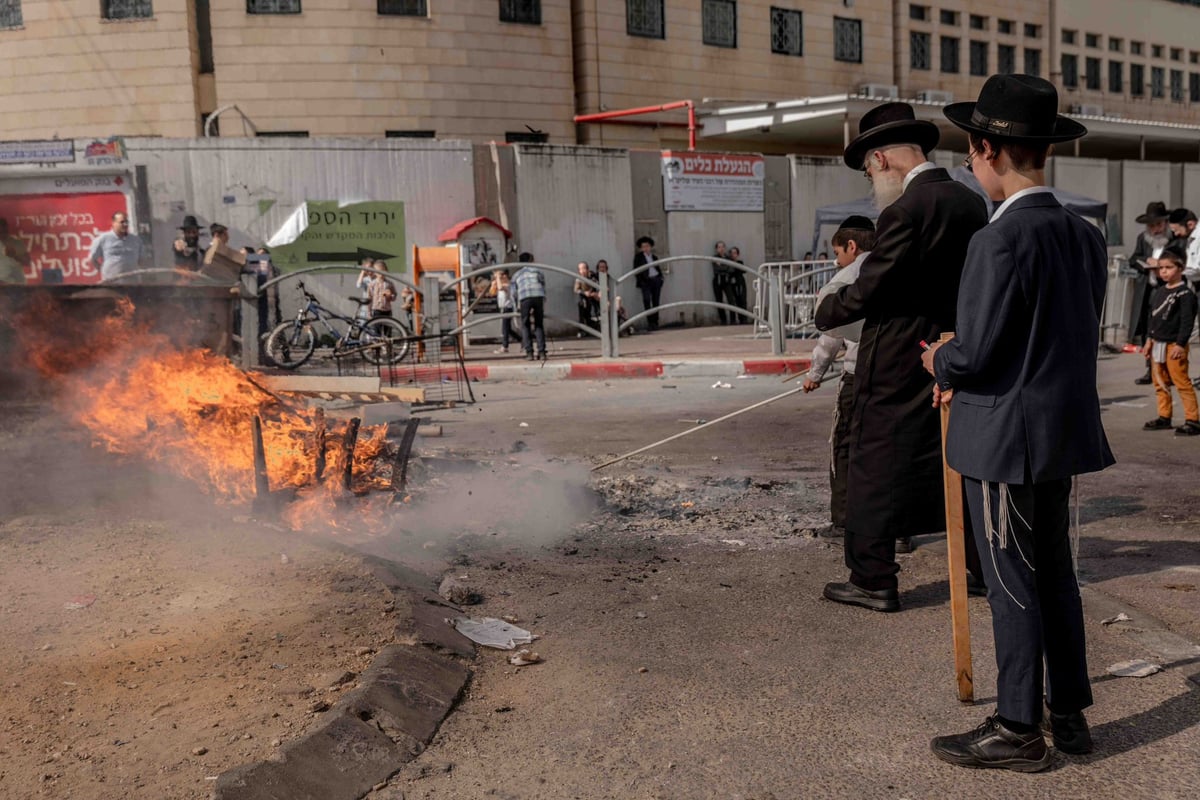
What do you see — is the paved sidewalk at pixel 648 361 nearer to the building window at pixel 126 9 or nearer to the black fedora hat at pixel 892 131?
the black fedora hat at pixel 892 131

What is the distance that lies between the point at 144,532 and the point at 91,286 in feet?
8.74

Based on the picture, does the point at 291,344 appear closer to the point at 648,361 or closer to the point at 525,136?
the point at 648,361

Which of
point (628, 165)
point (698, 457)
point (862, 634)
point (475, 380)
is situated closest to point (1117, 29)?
point (628, 165)

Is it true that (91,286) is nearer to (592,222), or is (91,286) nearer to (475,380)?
(475,380)

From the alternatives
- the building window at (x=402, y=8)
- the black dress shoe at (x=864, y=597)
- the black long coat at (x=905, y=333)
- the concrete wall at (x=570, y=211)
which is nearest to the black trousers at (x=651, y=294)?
the concrete wall at (x=570, y=211)

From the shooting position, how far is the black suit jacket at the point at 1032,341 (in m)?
3.04

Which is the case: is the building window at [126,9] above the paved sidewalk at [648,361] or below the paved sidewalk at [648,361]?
above

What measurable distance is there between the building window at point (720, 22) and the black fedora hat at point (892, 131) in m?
28.2

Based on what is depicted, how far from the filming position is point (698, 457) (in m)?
8.29

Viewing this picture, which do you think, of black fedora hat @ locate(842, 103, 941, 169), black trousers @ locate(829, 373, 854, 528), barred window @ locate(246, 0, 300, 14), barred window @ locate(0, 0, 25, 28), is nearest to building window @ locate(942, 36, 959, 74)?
barred window @ locate(246, 0, 300, 14)

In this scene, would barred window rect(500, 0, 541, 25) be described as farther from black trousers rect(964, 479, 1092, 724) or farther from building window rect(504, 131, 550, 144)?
black trousers rect(964, 479, 1092, 724)

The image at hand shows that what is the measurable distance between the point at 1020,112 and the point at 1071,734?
1.83 meters

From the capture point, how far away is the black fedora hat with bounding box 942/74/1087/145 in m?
3.07

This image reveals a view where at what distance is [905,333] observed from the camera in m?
4.29
